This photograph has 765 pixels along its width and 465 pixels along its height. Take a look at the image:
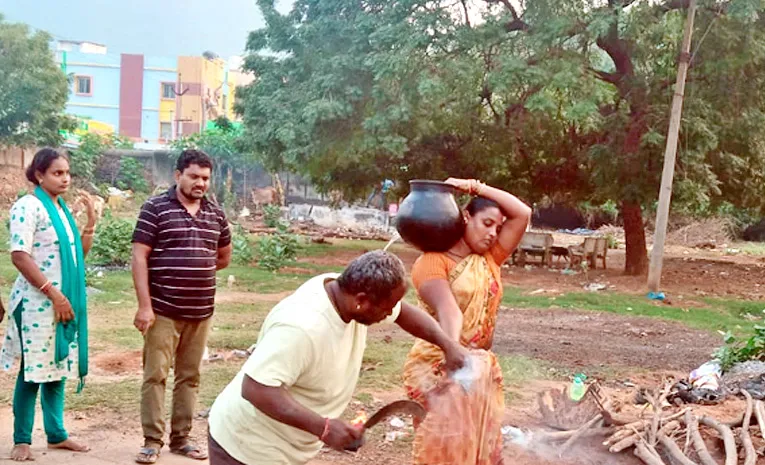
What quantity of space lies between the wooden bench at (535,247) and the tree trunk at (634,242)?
1856mm

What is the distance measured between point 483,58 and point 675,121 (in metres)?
3.37

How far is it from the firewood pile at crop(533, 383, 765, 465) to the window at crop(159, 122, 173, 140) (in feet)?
135

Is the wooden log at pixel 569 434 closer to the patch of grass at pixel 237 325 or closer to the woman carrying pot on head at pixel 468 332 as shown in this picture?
the woman carrying pot on head at pixel 468 332

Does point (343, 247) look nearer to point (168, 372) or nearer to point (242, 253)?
point (242, 253)

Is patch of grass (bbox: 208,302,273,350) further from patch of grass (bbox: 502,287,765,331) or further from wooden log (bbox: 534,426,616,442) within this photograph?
patch of grass (bbox: 502,287,765,331)

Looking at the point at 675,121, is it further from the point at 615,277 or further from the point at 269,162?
the point at 269,162

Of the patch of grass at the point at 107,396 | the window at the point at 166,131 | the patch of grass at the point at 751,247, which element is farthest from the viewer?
the window at the point at 166,131

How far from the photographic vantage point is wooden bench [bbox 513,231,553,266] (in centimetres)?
1806

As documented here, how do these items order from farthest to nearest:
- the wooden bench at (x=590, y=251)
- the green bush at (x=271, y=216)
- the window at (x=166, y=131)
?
the window at (x=166, y=131) < the green bush at (x=271, y=216) < the wooden bench at (x=590, y=251)

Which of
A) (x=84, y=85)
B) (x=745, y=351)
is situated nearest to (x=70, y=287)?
(x=745, y=351)

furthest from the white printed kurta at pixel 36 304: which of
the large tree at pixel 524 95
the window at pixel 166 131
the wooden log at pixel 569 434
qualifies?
the window at pixel 166 131

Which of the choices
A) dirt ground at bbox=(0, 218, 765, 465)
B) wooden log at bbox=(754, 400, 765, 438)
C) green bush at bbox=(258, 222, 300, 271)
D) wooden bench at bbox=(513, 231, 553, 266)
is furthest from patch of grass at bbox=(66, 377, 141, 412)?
wooden bench at bbox=(513, 231, 553, 266)

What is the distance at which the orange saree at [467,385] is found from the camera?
3.00 metres

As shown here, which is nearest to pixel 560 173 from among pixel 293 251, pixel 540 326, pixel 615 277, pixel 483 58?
pixel 615 277
